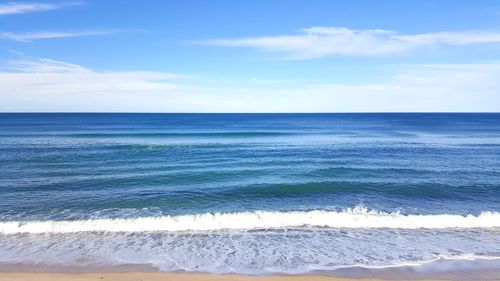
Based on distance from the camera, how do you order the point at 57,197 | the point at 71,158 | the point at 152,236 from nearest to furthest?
1. the point at 152,236
2. the point at 57,197
3. the point at 71,158

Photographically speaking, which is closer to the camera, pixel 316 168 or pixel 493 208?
pixel 493 208

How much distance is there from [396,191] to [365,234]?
23.7 feet

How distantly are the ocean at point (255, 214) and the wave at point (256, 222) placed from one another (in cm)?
7

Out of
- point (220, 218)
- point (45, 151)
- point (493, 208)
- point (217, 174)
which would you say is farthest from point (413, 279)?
point (45, 151)

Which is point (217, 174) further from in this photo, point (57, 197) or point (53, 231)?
point (53, 231)

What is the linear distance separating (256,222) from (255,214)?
95 centimetres

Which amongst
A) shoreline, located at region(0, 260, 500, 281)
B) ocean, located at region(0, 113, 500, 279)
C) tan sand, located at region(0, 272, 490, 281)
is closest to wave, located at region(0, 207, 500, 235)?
ocean, located at region(0, 113, 500, 279)

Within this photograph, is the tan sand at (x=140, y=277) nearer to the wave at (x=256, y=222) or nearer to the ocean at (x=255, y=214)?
the ocean at (x=255, y=214)

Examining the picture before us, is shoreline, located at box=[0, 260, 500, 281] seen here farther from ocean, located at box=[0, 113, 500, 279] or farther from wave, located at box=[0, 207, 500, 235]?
wave, located at box=[0, 207, 500, 235]

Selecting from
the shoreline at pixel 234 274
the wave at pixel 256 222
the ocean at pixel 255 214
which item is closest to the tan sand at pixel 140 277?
the shoreline at pixel 234 274

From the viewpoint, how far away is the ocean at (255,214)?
36.8ft

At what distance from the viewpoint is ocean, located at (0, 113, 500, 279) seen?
442 inches

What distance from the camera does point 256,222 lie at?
14.9m

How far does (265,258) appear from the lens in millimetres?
11227
